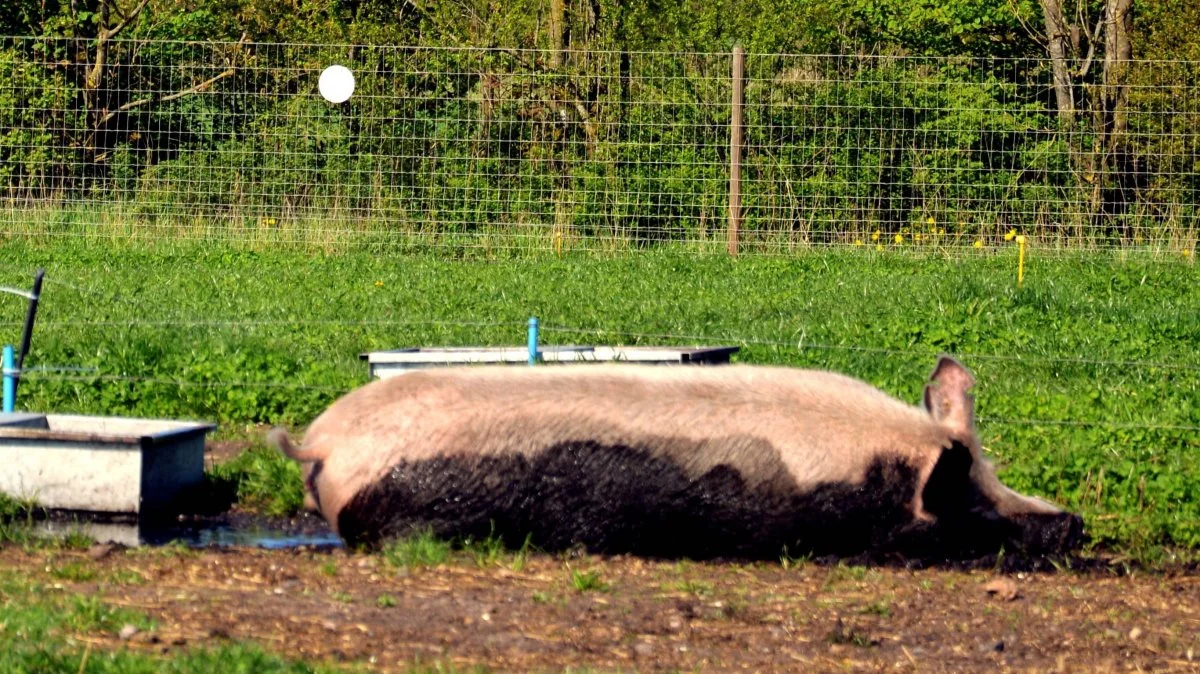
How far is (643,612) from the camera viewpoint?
4473mm

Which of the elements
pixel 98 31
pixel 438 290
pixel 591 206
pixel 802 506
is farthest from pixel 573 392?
pixel 98 31

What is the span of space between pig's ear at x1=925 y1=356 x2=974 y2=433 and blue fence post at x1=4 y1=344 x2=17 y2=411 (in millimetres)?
3704

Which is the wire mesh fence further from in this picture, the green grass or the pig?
the pig

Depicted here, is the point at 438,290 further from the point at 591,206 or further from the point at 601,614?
the point at 601,614

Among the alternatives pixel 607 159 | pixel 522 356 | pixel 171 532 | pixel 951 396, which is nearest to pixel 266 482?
pixel 171 532

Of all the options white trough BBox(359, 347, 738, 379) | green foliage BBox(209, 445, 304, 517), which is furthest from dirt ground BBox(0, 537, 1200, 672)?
white trough BBox(359, 347, 738, 379)

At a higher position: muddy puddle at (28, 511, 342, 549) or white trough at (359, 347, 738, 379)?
white trough at (359, 347, 738, 379)

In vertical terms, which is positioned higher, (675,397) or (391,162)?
(391,162)

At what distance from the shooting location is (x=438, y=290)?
38.8 ft

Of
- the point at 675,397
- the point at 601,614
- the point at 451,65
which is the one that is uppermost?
the point at 451,65

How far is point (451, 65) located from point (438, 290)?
4876 millimetres

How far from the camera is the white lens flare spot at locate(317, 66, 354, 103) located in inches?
610

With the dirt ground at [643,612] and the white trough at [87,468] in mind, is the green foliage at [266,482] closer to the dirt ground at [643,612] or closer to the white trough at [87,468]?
the white trough at [87,468]

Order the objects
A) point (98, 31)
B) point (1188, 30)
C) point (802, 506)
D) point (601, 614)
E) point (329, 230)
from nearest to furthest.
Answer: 1. point (601, 614)
2. point (802, 506)
3. point (329, 230)
4. point (98, 31)
5. point (1188, 30)
